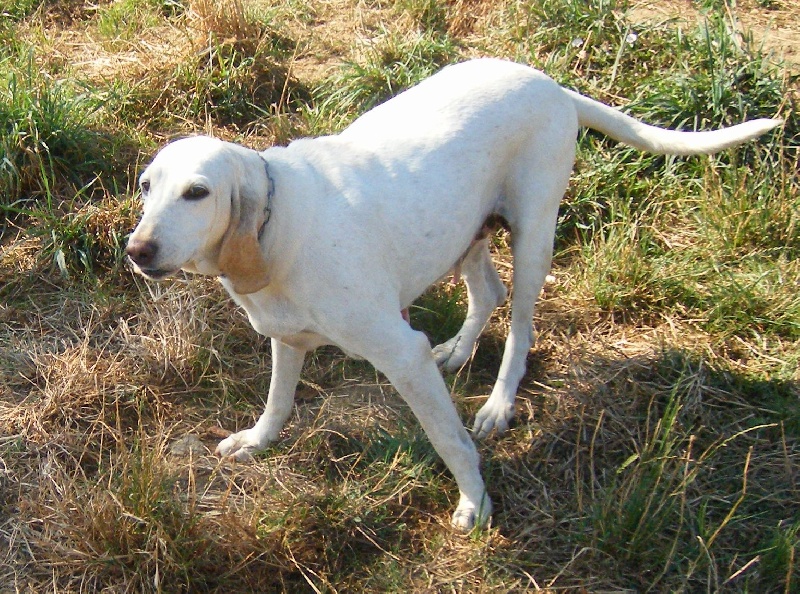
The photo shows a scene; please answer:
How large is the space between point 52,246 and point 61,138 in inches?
26.4

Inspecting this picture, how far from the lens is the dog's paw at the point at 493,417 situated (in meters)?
3.65

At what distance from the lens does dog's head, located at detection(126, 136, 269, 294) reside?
96.2 inches

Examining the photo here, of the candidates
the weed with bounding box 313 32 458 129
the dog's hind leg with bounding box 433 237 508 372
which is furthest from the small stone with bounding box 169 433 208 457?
the weed with bounding box 313 32 458 129

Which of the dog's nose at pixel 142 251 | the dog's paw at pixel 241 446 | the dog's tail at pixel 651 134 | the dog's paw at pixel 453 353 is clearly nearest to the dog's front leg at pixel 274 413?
the dog's paw at pixel 241 446

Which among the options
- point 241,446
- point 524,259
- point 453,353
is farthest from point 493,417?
point 241,446

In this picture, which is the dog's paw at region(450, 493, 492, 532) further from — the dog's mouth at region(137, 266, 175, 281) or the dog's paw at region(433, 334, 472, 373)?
the dog's mouth at region(137, 266, 175, 281)

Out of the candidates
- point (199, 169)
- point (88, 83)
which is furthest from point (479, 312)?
point (88, 83)

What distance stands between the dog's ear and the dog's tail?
5.22 feet

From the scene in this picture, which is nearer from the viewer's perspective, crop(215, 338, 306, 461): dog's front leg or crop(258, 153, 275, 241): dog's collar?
crop(258, 153, 275, 241): dog's collar

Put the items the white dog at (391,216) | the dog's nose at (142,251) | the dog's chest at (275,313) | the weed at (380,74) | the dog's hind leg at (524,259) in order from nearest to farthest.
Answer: the dog's nose at (142,251)
the white dog at (391,216)
the dog's chest at (275,313)
the dog's hind leg at (524,259)
the weed at (380,74)

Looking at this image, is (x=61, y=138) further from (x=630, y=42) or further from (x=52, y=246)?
(x=630, y=42)

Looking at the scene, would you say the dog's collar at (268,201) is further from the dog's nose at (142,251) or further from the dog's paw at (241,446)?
the dog's paw at (241,446)

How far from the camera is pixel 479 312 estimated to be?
400cm

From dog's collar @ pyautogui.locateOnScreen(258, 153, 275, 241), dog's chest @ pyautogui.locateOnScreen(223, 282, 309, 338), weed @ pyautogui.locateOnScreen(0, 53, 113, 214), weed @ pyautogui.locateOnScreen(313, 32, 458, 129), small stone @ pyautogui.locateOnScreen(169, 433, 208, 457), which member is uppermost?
dog's collar @ pyautogui.locateOnScreen(258, 153, 275, 241)
